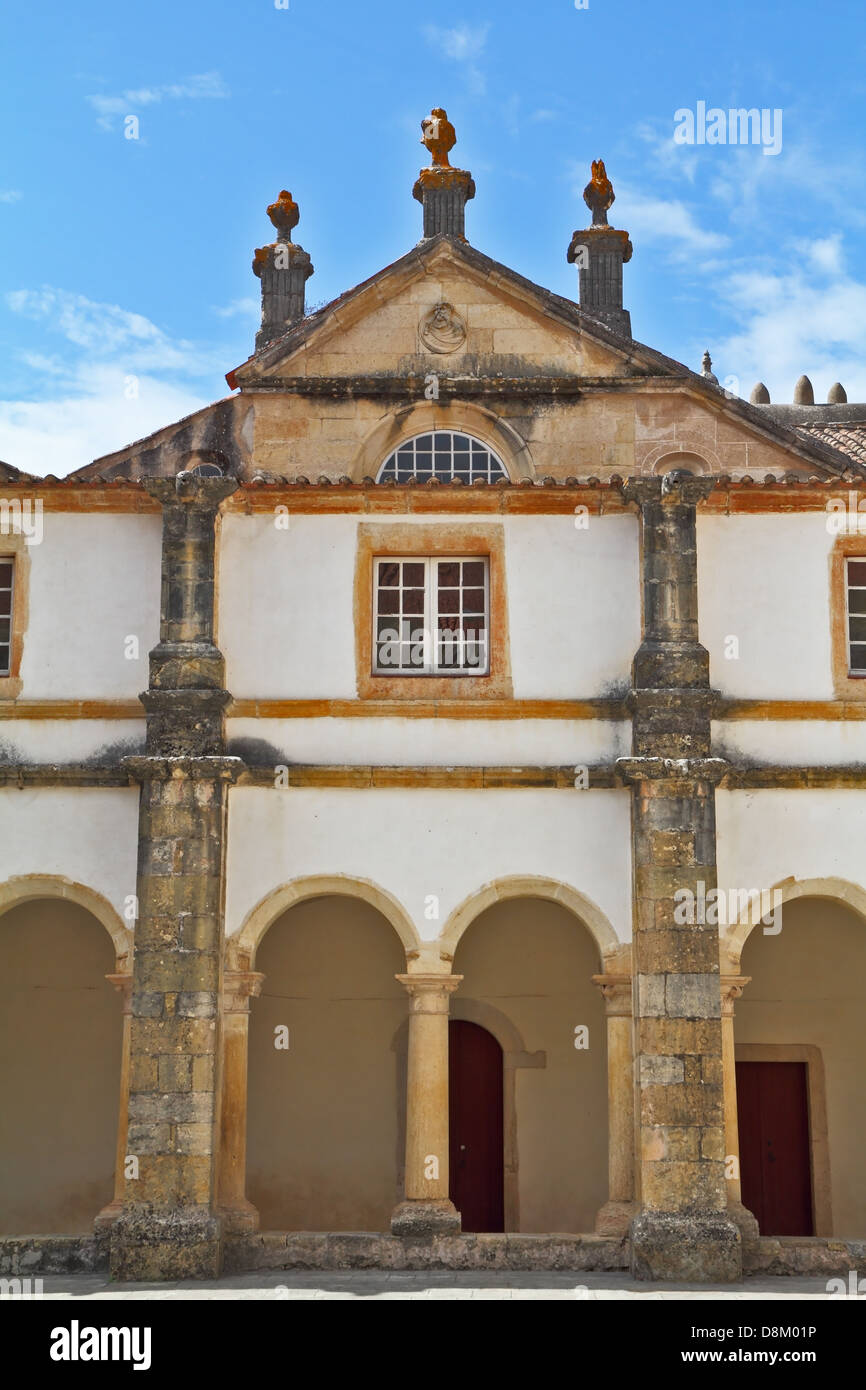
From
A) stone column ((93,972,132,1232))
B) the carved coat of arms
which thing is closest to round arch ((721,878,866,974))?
stone column ((93,972,132,1232))

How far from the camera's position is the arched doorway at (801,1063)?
16.6m

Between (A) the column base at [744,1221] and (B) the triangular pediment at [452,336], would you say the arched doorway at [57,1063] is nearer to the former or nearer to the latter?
(A) the column base at [744,1221]

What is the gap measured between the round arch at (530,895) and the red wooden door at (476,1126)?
289cm

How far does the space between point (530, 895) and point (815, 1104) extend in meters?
4.40

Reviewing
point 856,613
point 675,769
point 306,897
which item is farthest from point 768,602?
point 306,897

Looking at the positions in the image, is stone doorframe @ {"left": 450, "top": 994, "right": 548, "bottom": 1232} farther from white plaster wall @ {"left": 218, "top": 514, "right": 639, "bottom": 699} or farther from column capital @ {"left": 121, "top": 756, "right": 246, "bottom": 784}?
column capital @ {"left": 121, "top": 756, "right": 246, "bottom": 784}

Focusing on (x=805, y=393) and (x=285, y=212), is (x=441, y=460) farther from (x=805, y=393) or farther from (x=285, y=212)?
(x=805, y=393)

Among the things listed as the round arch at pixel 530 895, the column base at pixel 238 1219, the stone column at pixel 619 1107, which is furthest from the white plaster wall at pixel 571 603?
the column base at pixel 238 1219

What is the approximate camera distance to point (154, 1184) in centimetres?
1326

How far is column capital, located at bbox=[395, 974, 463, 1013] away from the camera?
554 inches

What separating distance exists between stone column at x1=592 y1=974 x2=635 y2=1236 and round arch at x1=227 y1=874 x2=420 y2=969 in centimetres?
169
